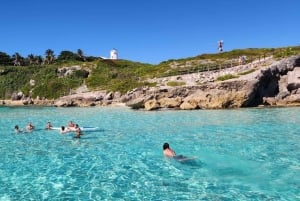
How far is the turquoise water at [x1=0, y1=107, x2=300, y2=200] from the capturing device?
13.0 meters

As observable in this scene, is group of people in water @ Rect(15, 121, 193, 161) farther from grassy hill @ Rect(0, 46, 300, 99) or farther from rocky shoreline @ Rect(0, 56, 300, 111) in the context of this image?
grassy hill @ Rect(0, 46, 300, 99)

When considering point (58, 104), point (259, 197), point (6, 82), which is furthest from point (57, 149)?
point (6, 82)

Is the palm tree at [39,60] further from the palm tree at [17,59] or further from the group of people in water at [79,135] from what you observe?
the group of people in water at [79,135]

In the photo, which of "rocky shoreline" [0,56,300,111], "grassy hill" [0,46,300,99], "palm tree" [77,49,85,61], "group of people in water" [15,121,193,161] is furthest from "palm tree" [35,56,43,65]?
"group of people in water" [15,121,193,161]

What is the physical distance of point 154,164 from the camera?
1745 centimetres

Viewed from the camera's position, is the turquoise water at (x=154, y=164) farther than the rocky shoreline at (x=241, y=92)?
No

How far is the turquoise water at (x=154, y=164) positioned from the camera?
13.0m

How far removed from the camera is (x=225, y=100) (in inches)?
1768

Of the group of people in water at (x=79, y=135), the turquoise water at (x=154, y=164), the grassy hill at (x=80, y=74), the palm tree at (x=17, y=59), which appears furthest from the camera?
the palm tree at (x=17, y=59)

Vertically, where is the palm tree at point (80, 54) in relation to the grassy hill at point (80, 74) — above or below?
above

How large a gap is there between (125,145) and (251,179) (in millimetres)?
10268

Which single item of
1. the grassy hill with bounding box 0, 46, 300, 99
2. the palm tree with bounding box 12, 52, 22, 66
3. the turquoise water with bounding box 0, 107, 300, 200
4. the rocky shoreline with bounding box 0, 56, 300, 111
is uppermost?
the palm tree with bounding box 12, 52, 22, 66

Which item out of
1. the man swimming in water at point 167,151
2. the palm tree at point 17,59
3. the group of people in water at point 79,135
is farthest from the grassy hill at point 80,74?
the man swimming in water at point 167,151

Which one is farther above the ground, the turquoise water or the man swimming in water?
the man swimming in water
